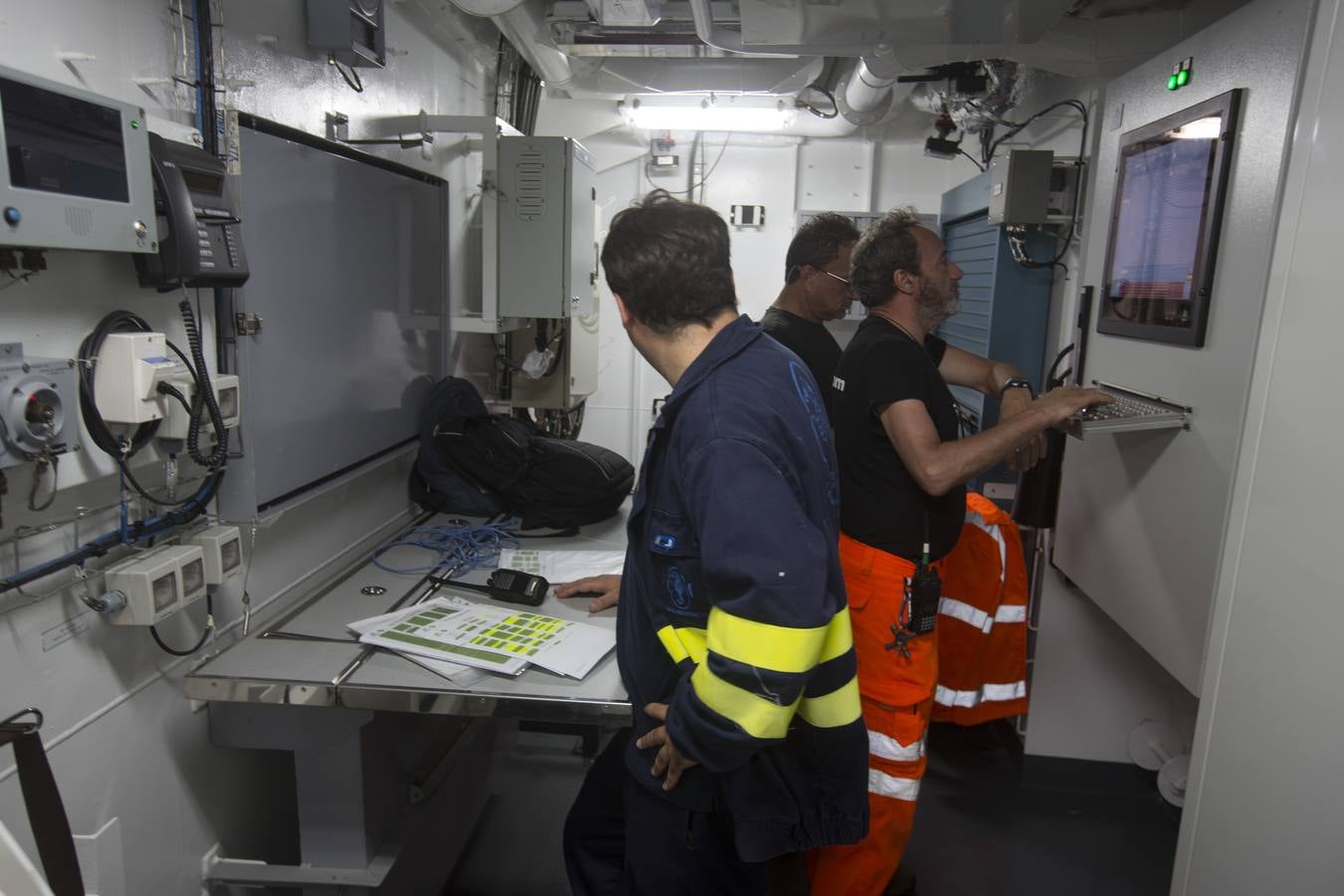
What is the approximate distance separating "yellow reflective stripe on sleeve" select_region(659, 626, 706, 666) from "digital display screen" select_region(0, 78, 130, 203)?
1.08 m

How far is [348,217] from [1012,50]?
2050 mm

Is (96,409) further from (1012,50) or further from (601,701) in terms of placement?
(1012,50)

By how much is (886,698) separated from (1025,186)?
6.33 ft

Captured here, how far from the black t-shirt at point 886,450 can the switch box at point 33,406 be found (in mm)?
1540

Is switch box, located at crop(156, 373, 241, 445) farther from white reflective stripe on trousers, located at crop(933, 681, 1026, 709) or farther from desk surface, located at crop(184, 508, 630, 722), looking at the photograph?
white reflective stripe on trousers, located at crop(933, 681, 1026, 709)

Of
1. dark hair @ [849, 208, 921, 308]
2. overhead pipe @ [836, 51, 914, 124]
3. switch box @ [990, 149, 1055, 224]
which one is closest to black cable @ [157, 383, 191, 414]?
dark hair @ [849, 208, 921, 308]

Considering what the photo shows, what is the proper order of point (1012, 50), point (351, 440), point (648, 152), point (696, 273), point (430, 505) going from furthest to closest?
point (648, 152), point (430, 505), point (1012, 50), point (351, 440), point (696, 273)

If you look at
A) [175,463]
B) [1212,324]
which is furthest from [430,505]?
[1212,324]

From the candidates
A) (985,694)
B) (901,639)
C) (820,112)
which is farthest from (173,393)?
(820,112)

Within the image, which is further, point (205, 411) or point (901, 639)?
point (901, 639)

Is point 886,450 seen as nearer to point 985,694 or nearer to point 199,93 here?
point 985,694

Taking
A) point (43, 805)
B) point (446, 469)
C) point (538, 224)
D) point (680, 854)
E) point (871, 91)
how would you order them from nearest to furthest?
point (43, 805) < point (680, 854) < point (446, 469) < point (538, 224) < point (871, 91)

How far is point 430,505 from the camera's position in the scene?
285 cm

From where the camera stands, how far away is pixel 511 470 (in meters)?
2.74
